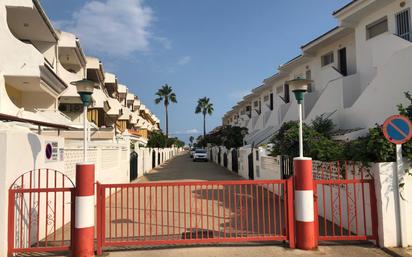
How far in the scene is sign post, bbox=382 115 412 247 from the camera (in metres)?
5.97

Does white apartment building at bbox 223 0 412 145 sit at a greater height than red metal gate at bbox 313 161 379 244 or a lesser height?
greater

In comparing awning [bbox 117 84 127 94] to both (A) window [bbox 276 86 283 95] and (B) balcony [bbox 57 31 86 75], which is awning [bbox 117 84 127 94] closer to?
(B) balcony [bbox 57 31 86 75]

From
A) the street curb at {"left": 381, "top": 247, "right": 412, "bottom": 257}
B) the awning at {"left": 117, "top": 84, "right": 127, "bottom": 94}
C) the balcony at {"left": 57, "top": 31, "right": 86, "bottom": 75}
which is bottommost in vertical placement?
the street curb at {"left": 381, "top": 247, "right": 412, "bottom": 257}

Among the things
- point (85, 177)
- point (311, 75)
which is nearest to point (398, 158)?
point (85, 177)

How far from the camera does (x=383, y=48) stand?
14328 mm

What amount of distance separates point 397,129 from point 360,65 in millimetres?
12112

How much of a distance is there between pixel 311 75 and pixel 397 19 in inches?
332

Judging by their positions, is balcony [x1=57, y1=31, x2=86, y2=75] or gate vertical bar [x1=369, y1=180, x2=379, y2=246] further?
balcony [x1=57, y1=31, x2=86, y2=75]

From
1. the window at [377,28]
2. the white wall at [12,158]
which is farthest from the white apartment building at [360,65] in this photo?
the white wall at [12,158]

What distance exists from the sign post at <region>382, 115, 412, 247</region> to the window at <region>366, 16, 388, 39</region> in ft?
37.3

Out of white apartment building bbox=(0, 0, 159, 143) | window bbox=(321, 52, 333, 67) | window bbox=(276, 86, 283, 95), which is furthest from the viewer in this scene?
window bbox=(276, 86, 283, 95)

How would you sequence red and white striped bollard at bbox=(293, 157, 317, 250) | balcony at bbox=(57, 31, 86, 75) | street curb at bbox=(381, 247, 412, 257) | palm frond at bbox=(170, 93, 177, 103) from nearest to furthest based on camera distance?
street curb at bbox=(381, 247, 412, 257)
red and white striped bollard at bbox=(293, 157, 317, 250)
balcony at bbox=(57, 31, 86, 75)
palm frond at bbox=(170, 93, 177, 103)

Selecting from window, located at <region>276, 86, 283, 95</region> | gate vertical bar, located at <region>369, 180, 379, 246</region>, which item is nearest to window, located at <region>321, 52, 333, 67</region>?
window, located at <region>276, 86, 283, 95</region>

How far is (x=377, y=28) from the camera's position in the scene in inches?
628
